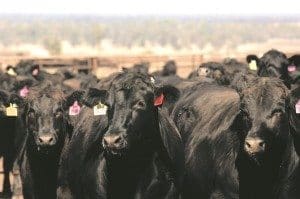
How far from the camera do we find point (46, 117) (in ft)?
26.0

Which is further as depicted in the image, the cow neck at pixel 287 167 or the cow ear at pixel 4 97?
the cow ear at pixel 4 97

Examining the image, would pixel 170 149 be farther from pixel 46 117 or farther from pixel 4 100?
pixel 4 100

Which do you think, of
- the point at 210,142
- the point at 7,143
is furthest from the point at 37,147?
the point at 7,143

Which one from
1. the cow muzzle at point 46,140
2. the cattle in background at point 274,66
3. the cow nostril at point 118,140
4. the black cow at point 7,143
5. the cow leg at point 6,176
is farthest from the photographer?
the cattle in background at point 274,66

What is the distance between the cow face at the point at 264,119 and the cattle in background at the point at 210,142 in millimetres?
504

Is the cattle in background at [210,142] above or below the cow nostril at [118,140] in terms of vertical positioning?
below

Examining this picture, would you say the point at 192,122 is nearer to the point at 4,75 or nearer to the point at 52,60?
the point at 4,75

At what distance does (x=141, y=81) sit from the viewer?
681 cm

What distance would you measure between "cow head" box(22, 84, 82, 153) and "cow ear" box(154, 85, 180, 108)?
1.15 m

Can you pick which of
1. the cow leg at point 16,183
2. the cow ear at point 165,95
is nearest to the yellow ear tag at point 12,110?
the cow leg at point 16,183

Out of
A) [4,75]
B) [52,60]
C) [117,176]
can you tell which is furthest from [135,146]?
[52,60]

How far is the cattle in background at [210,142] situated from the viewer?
6.88m

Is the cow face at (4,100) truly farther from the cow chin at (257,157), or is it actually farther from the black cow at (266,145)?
the cow chin at (257,157)

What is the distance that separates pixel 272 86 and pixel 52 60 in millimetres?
20168
